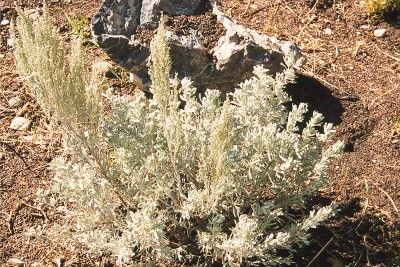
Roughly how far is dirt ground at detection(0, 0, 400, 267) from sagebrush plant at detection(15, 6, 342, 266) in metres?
0.48

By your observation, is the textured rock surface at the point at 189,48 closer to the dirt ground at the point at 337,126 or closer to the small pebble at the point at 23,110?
the dirt ground at the point at 337,126

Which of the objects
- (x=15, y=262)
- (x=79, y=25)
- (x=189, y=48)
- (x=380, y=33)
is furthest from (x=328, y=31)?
(x=15, y=262)

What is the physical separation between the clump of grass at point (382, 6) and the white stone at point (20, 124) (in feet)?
9.52

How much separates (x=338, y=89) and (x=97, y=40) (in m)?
1.83

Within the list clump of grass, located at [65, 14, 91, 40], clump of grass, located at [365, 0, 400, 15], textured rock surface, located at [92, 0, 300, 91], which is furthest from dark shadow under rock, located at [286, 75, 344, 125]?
clump of grass, located at [65, 14, 91, 40]

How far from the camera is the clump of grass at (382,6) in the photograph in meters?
5.08

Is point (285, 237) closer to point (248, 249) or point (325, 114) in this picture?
point (248, 249)

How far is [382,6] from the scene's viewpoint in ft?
16.7

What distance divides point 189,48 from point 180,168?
3.93 feet

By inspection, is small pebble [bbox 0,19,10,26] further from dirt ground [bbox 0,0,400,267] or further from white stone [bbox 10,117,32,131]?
white stone [bbox 10,117,32,131]

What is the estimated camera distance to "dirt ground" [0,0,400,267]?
379cm

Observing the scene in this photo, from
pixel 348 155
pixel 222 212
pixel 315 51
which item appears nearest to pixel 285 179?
pixel 222 212

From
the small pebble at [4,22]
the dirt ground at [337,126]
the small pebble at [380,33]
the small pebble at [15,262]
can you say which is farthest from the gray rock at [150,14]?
the small pebble at [380,33]

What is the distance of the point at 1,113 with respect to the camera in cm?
451
